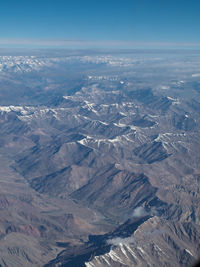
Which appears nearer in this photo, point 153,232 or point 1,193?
point 153,232

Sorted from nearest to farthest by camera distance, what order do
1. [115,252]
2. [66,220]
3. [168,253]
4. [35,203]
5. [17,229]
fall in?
[115,252], [168,253], [17,229], [66,220], [35,203]

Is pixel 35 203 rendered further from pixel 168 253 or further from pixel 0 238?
pixel 168 253

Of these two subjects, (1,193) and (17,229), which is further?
(1,193)

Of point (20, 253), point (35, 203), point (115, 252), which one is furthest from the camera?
point (35, 203)

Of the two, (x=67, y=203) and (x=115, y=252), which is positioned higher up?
(x=115, y=252)

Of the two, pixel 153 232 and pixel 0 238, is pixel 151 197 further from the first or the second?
pixel 0 238

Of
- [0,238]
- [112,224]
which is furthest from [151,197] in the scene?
[0,238]

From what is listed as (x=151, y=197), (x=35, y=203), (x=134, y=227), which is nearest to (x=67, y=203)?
(x=35, y=203)

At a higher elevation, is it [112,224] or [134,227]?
[134,227]

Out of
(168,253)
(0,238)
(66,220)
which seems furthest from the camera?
(66,220)
